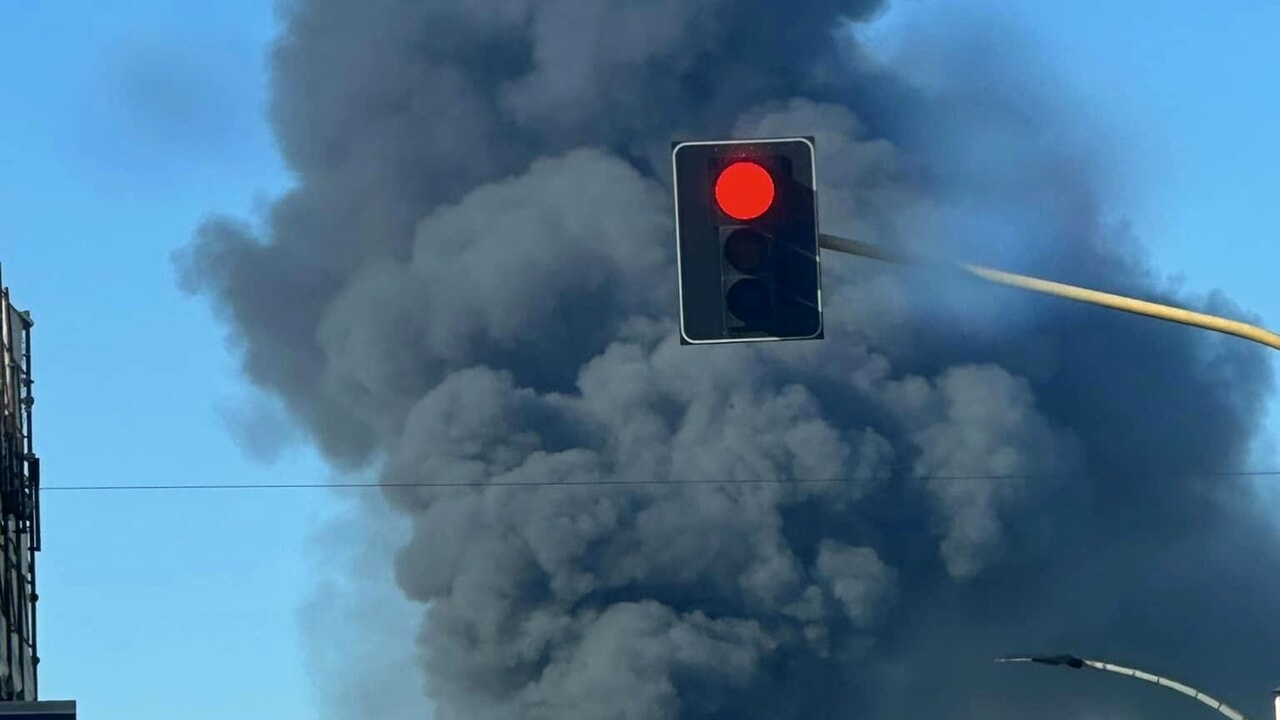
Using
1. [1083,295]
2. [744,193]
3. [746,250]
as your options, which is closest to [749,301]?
[746,250]

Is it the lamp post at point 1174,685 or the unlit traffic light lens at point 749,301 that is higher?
the lamp post at point 1174,685

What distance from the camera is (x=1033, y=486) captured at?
63031 millimetres

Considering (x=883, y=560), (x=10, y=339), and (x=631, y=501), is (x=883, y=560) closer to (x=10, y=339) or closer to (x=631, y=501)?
(x=631, y=501)

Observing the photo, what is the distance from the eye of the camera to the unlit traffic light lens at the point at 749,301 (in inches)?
356

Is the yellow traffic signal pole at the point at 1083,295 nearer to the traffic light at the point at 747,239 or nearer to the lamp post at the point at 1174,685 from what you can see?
the traffic light at the point at 747,239

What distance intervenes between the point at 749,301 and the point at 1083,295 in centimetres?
157

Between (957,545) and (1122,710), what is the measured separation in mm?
6694

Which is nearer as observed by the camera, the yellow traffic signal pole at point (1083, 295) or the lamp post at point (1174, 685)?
Result: the yellow traffic signal pole at point (1083, 295)

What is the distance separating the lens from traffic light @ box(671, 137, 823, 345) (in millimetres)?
9055

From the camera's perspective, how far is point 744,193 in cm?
909

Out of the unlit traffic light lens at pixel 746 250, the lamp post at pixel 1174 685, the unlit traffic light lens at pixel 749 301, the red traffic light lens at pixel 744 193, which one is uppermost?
the lamp post at pixel 1174 685

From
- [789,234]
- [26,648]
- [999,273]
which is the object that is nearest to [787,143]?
[789,234]

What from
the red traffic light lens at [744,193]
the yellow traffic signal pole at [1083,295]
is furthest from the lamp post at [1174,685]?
the red traffic light lens at [744,193]

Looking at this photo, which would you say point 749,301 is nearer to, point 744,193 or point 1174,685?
point 744,193
